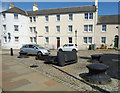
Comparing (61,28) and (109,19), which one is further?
(61,28)

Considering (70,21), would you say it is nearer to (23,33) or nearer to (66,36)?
(66,36)

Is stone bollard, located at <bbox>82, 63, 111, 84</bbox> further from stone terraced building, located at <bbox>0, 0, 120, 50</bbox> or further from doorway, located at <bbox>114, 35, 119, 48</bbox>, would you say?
doorway, located at <bbox>114, 35, 119, 48</bbox>

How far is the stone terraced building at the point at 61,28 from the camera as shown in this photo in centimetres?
2108

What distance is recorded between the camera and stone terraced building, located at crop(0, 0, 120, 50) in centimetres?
2108

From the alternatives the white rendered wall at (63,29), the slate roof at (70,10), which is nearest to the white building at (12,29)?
the slate roof at (70,10)

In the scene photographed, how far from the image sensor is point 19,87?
4152 millimetres

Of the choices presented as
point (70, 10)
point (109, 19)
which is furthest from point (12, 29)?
point (109, 19)

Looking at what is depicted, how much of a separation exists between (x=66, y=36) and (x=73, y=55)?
1473cm

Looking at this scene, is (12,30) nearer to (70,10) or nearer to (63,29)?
(63,29)

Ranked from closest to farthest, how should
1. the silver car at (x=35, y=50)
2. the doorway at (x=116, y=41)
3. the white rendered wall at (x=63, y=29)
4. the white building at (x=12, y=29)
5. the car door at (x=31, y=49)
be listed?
the silver car at (x=35, y=50)
the car door at (x=31, y=49)
the doorway at (x=116, y=41)
the white rendered wall at (x=63, y=29)
the white building at (x=12, y=29)

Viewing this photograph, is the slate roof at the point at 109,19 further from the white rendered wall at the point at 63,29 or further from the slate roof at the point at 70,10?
the slate roof at the point at 70,10

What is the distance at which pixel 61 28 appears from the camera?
76.1 ft

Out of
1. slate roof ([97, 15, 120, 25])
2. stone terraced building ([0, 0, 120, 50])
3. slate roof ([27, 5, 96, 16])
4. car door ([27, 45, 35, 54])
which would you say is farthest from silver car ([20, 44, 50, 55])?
slate roof ([97, 15, 120, 25])

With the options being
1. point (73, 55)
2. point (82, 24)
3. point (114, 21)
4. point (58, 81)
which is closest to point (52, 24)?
point (82, 24)
